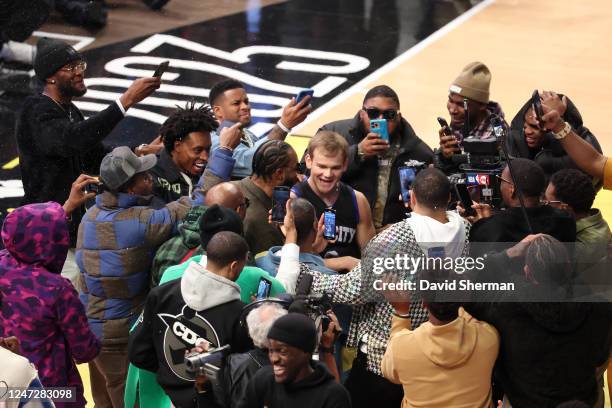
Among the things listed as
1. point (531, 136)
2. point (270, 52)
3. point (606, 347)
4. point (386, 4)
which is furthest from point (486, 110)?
point (386, 4)

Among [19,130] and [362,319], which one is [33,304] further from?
[19,130]

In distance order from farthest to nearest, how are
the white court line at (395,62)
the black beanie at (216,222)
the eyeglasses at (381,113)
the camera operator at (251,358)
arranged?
the white court line at (395,62)
the eyeglasses at (381,113)
the black beanie at (216,222)
the camera operator at (251,358)

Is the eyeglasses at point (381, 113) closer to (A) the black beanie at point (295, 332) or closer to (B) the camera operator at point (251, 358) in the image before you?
(B) the camera operator at point (251, 358)

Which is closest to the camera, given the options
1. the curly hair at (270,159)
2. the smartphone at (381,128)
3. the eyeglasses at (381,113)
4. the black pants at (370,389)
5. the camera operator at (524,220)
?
the black pants at (370,389)

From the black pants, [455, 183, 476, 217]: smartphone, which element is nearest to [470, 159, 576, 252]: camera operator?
[455, 183, 476, 217]: smartphone

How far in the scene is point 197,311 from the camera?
4.76 m

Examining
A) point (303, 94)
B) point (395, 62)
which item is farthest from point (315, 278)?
point (395, 62)

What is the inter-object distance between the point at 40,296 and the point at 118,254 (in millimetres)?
639

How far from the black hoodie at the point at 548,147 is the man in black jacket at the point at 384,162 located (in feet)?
1.90

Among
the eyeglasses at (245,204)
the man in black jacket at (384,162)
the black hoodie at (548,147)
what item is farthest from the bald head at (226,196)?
the black hoodie at (548,147)

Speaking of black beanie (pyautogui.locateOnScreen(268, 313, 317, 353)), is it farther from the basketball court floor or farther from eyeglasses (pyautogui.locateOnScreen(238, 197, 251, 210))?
the basketball court floor

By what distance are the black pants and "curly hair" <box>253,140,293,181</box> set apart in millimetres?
1230

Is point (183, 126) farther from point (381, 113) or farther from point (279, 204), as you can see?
point (381, 113)

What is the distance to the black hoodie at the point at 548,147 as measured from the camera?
6750mm
